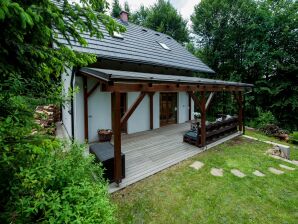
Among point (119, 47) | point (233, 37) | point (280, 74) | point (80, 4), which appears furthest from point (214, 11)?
point (80, 4)

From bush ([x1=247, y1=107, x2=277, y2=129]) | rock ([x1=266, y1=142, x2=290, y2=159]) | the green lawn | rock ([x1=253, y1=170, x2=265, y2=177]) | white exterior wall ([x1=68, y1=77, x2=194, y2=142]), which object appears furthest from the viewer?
bush ([x1=247, y1=107, x2=277, y2=129])

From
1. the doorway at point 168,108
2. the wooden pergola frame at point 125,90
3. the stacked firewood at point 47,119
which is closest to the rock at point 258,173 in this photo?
the wooden pergola frame at point 125,90

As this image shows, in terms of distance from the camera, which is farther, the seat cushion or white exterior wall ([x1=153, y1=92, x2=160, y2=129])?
white exterior wall ([x1=153, y1=92, x2=160, y2=129])

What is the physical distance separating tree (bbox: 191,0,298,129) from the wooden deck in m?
6.50

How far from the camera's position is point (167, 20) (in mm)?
20906

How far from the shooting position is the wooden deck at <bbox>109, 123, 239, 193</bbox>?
15.4 feet

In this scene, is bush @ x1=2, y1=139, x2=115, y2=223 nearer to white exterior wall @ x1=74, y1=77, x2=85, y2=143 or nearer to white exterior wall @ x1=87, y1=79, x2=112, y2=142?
white exterior wall @ x1=74, y1=77, x2=85, y2=143

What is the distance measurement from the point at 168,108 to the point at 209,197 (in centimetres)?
658

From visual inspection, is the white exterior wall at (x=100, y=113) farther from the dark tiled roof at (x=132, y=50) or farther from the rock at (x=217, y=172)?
the rock at (x=217, y=172)

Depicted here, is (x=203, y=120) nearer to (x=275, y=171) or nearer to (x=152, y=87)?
(x=275, y=171)

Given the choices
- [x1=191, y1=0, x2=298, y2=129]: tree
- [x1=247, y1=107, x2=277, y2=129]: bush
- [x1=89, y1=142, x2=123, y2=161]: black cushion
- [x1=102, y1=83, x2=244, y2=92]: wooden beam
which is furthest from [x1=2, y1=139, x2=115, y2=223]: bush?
[x1=191, y1=0, x2=298, y2=129]: tree

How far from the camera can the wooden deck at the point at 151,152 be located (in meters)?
4.70

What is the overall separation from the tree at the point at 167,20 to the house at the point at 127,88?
1153 cm

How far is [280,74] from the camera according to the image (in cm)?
1245
